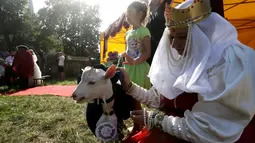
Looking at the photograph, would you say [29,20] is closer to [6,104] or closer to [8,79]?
[8,79]

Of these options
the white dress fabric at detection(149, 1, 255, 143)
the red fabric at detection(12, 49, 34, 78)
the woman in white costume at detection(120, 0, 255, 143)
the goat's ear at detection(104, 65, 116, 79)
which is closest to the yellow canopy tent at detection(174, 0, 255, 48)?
the goat's ear at detection(104, 65, 116, 79)

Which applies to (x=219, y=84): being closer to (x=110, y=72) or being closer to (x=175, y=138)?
(x=175, y=138)

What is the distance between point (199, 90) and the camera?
3.72ft

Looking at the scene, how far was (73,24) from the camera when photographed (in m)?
35.3

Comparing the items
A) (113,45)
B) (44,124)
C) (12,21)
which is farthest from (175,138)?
(12,21)

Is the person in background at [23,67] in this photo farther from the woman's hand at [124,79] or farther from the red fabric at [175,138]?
the red fabric at [175,138]

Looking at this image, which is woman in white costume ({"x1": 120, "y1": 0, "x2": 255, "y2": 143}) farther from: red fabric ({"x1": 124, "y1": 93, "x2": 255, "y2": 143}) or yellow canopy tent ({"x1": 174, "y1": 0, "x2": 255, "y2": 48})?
yellow canopy tent ({"x1": 174, "y1": 0, "x2": 255, "y2": 48})

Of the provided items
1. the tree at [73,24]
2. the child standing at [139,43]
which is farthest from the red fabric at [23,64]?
the tree at [73,24]

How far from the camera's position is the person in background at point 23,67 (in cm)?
758

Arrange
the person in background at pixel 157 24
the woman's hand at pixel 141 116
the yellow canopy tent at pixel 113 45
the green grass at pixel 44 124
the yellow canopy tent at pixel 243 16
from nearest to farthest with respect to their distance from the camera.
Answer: the woman's hand at pixel 141 116 → the green grass at pixel 44 124 → the person in background at pixel 157 24 → the yellow canopy tent at pixel 243 16 → the yellow canopy tent at pixel 113 45

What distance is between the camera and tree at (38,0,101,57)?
107 feet

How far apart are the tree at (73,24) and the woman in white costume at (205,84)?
30597 mm

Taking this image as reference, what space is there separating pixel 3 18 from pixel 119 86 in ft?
75.0

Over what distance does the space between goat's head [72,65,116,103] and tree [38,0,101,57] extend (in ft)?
99.0
